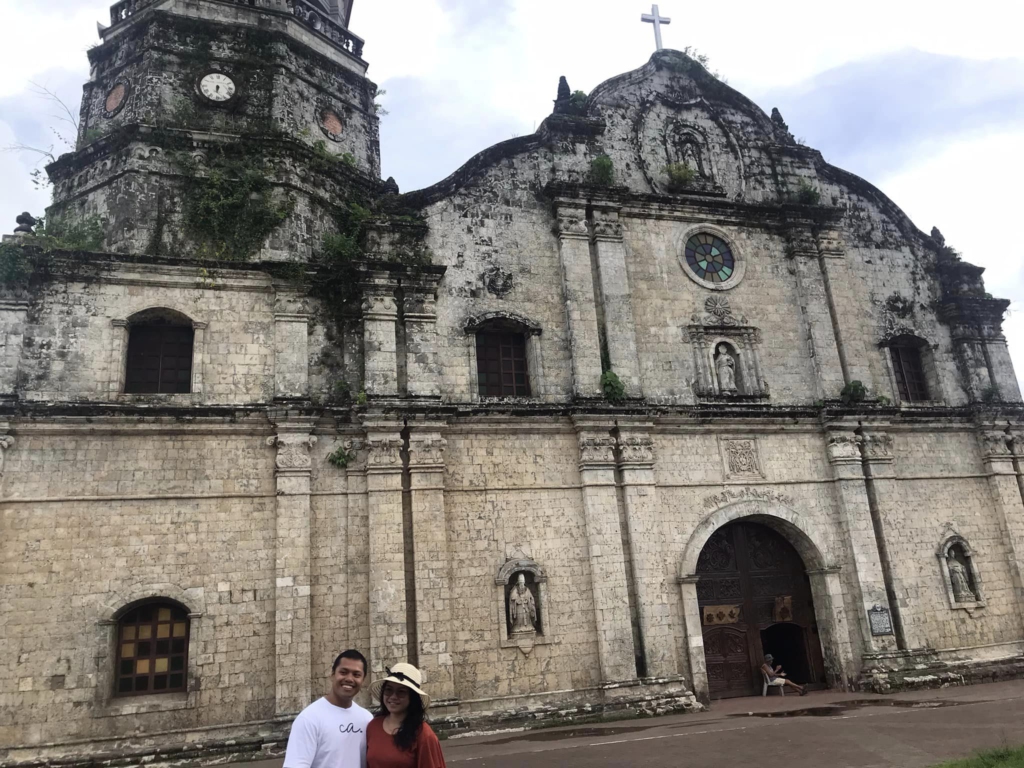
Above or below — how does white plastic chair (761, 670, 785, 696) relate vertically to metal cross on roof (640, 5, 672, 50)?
below

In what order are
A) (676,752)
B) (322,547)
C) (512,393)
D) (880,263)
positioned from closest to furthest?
(676,752), (322,547), (512,393), (880,263)

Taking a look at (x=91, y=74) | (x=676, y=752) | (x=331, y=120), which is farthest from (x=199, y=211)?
(x=676, y=752)

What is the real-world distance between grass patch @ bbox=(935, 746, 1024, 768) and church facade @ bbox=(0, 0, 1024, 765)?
539 cm

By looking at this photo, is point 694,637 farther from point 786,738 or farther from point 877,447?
point 877,447

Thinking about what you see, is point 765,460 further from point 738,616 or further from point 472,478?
point 472,478

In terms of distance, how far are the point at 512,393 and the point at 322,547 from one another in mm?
4551

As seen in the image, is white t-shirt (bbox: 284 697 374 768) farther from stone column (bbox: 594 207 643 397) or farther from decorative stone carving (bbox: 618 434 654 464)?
stone column (bbox: 594 207 643 397)

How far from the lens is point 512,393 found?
1440cm

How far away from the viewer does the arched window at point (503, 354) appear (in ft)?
46.9

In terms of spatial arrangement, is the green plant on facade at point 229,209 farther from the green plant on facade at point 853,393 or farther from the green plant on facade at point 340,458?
the green plant on facade at point 853,393

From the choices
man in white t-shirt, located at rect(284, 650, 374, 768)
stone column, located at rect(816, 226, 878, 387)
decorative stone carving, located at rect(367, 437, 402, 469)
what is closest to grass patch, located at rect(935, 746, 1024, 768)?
man in white t-shirt, located at rect(284, 650, 374, 768)

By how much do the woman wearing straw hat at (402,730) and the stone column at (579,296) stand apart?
10.2 metres

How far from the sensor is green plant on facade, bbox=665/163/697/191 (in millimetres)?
16500

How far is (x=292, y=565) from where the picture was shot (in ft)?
38.7
